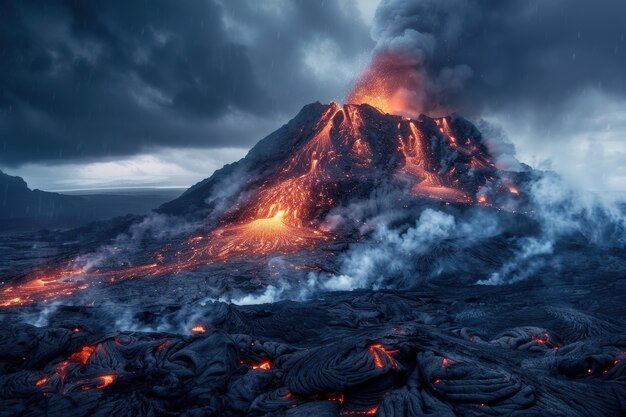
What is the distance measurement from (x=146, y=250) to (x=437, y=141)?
38527 mm

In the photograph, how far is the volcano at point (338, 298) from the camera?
22.2ft

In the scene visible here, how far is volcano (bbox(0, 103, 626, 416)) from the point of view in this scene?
6.77 meters

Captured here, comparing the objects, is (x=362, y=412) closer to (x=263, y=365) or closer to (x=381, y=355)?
(x=381, y=355)

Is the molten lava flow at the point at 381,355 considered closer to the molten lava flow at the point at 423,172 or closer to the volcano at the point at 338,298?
the volcano at the point at 338,298

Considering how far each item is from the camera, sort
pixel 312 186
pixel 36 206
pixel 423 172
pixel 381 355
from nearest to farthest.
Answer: pixel 381 355 → pixel 312 186 → pixel 423 172 → pixel 36 206

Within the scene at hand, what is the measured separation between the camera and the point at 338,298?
1758 centimetres

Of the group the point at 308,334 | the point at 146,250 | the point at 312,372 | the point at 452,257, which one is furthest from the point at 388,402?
the point at 146,250

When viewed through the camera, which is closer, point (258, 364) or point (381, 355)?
point (381, 355)

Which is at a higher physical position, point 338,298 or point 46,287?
point 338,298

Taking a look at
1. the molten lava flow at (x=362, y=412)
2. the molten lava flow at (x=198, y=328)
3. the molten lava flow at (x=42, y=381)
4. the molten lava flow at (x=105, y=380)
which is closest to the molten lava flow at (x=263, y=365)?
the molten lava flow at (x=105, y=380)

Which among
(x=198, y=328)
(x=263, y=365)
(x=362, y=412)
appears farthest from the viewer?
(x=198, y=328)

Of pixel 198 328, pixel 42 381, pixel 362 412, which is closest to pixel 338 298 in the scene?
pixel 198 328

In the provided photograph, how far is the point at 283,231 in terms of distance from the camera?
105 ft

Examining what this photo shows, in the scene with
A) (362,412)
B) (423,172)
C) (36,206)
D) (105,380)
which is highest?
(423,172)
